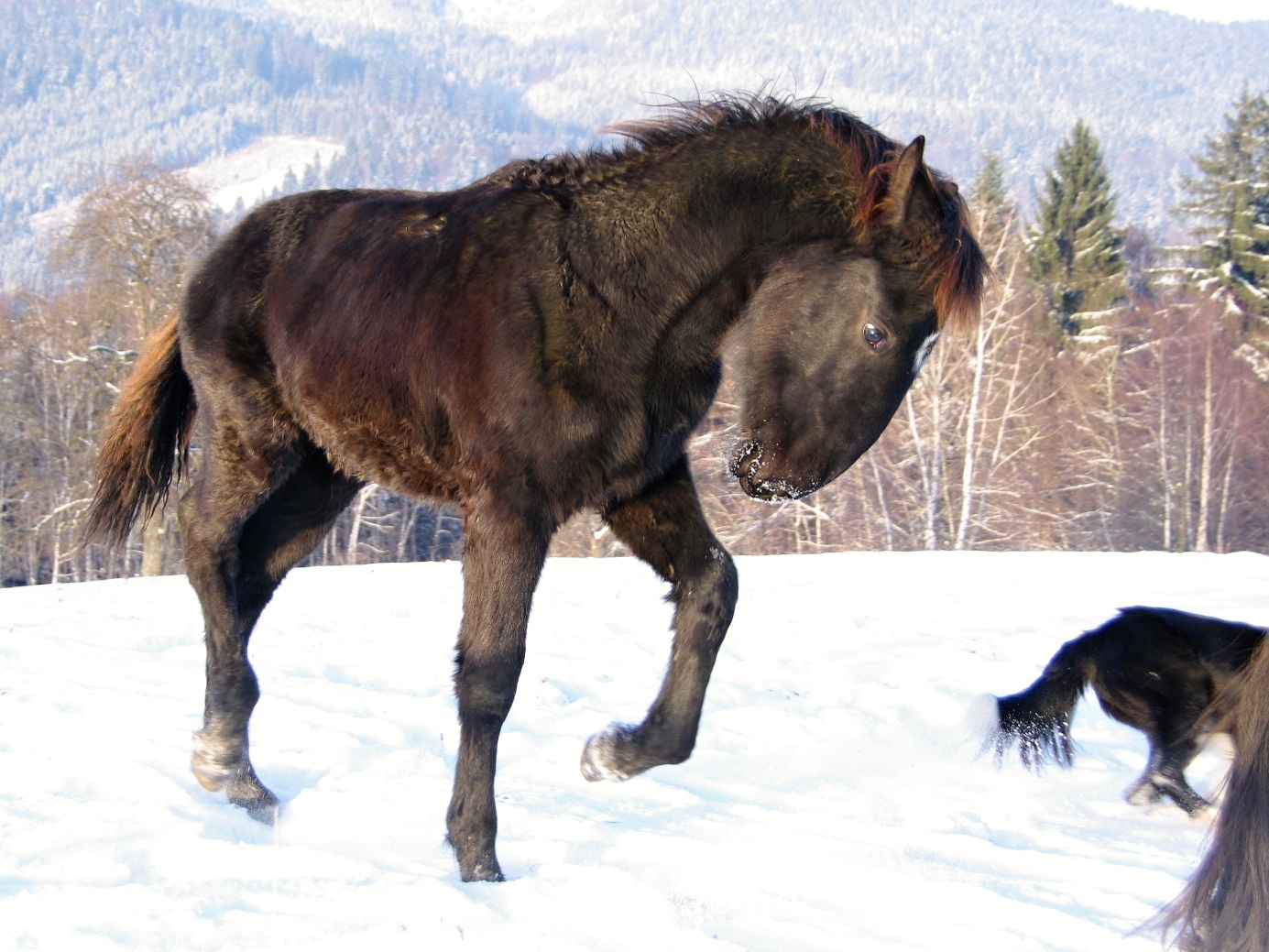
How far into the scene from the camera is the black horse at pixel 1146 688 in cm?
449

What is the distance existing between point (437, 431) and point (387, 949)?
1.67 m

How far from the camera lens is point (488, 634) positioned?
131 inches

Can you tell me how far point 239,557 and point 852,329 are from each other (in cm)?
273

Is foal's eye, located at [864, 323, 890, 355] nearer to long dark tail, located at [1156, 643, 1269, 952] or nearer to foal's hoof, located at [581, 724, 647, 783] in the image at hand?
long dark tail, located at [1156, 643, 1269, 952]

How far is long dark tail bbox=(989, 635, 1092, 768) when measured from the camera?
459cm

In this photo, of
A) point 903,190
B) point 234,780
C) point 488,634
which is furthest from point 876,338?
point 234,780

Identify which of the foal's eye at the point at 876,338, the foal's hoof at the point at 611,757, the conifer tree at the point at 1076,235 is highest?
the conifer tree at the point at 1076,235

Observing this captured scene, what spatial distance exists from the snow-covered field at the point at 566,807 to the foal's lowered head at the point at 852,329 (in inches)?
51.2

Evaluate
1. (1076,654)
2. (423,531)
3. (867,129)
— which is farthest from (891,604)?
(423,531)

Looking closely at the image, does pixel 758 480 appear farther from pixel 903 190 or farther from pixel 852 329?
pixel 903 190

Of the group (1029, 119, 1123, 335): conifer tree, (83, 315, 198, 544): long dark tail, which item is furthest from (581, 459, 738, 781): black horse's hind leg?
(1029, 119, 1123, 335): conifer tree

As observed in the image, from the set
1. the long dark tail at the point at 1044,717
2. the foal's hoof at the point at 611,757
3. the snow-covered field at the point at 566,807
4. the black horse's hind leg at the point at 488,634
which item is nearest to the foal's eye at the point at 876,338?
the black horse's hind leg at the point at 488,634

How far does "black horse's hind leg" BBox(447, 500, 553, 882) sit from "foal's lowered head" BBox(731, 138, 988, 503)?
2.57ft

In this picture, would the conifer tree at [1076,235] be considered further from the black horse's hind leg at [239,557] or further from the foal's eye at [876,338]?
the foal's eye at [876,338]
